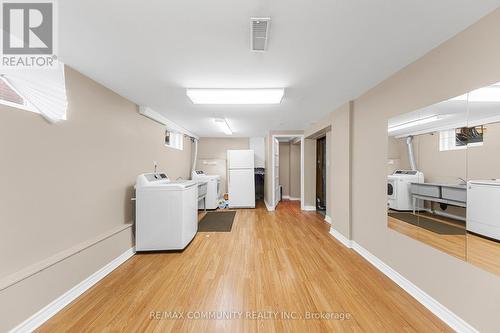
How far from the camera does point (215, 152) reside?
6.29 metres

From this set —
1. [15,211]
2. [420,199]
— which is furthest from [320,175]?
[15,211]

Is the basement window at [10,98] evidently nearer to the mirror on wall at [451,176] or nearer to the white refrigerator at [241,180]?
the mirror on wall at [451,176]

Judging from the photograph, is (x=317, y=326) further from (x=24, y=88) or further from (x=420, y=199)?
(x=24, y=88)

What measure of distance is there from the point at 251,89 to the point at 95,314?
274 centimetres

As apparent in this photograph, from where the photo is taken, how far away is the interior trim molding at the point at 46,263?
1.27 metres

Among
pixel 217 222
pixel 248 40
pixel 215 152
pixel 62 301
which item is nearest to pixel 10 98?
pixel 62 301

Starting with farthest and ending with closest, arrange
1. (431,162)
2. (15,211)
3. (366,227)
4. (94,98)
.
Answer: (366,227)
(94,98)
(431,162)
(15,211)

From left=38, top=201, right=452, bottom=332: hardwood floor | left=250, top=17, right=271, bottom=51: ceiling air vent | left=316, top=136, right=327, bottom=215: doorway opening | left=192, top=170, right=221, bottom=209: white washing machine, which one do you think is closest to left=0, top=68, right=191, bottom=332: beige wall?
left=38, top=201, right=452, bottom=332: hardwood floor

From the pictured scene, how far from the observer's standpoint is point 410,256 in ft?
5.93

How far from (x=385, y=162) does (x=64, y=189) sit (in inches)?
136

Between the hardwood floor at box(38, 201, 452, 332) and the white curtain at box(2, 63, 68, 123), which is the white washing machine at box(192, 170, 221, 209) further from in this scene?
the white curtain at box(2, 63, 68, 123)

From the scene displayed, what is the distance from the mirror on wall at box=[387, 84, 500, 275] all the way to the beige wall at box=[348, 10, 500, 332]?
0.29 ft

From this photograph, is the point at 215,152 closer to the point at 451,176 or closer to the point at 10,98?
the point at 10,98

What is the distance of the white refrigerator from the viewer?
5.39m
